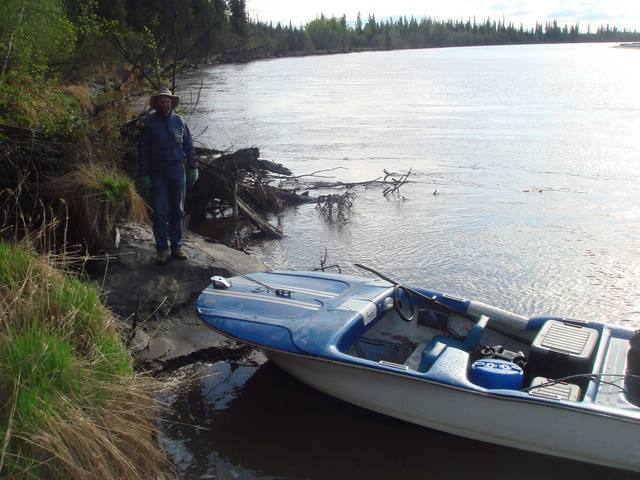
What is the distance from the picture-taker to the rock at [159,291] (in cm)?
687

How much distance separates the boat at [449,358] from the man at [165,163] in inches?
51.1

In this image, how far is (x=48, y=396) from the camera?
4230 millimetres

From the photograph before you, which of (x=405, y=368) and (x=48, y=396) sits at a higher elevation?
(x=48, y=396)

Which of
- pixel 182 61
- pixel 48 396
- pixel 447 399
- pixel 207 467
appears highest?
pixel 182 61

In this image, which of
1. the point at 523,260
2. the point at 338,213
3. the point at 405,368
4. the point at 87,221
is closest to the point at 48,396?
the point at 405,368

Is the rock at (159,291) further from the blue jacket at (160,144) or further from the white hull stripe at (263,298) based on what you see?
the blue jacket at (160,144)

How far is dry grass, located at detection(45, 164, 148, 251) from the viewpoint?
8.32m

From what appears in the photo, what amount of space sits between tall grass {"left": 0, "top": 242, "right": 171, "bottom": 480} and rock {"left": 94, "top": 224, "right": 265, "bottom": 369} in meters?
1.26

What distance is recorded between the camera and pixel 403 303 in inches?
271

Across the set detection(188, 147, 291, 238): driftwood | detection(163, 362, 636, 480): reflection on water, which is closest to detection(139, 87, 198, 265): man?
detection(163, 362, 636, 480): reflection on water

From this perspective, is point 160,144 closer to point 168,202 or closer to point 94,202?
point 168,202

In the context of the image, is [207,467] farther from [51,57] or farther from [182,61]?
[51,57]

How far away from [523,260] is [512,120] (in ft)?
50.8

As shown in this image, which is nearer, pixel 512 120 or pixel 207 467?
pixel 207 467
